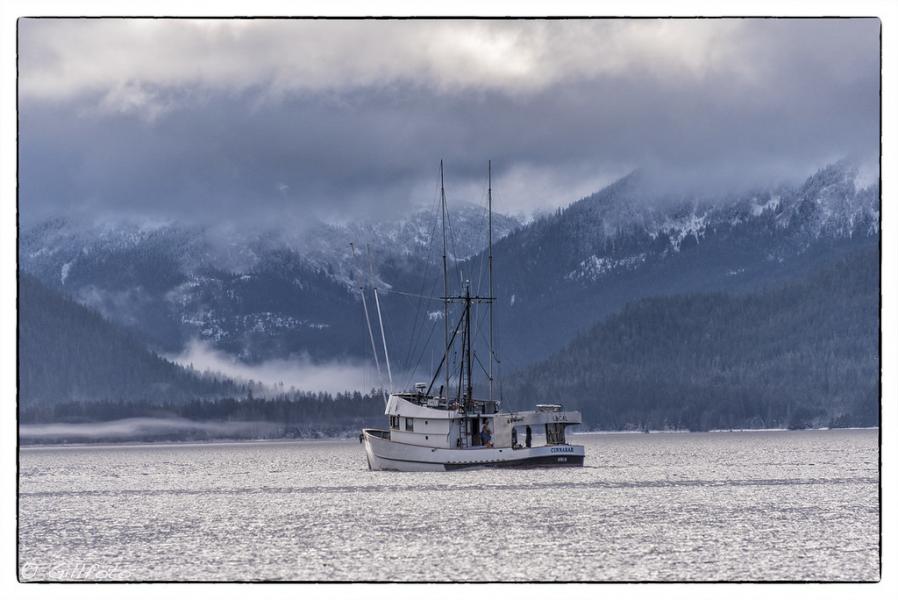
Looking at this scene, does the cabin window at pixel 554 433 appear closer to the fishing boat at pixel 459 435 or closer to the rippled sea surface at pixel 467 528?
the fishing boat at pixel 459 435

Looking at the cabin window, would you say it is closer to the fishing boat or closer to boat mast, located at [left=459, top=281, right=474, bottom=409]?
the fishing boat

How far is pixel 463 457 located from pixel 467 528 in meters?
51.5

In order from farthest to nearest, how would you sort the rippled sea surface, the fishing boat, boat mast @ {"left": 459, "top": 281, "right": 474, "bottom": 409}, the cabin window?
the cabin window < boat mast @ {"left": 459, "top": 281, "right": 474, "bottom": 409} < the fishing boat < the rippled sea surface

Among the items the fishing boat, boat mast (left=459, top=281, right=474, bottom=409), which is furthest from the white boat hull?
boat mast (left=459, top=281, right=474, bottom=409)

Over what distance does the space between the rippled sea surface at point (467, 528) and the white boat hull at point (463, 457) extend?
120cm

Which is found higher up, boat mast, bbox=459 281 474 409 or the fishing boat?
boat mast, bbox=459 281 474 409

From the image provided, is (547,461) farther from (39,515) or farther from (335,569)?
(335,569)

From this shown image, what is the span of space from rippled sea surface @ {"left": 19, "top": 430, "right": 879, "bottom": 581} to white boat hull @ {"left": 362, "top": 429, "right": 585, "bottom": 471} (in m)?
1.20

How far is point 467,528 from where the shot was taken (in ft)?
236

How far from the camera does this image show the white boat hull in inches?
4843

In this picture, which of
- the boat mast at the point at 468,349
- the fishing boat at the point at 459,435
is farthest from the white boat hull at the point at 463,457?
the boat mast at the point at 468,349

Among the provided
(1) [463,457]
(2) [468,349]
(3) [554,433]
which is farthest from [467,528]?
(2) [468,349]

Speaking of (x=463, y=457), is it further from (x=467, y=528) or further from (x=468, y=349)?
(x=467, y=528)
